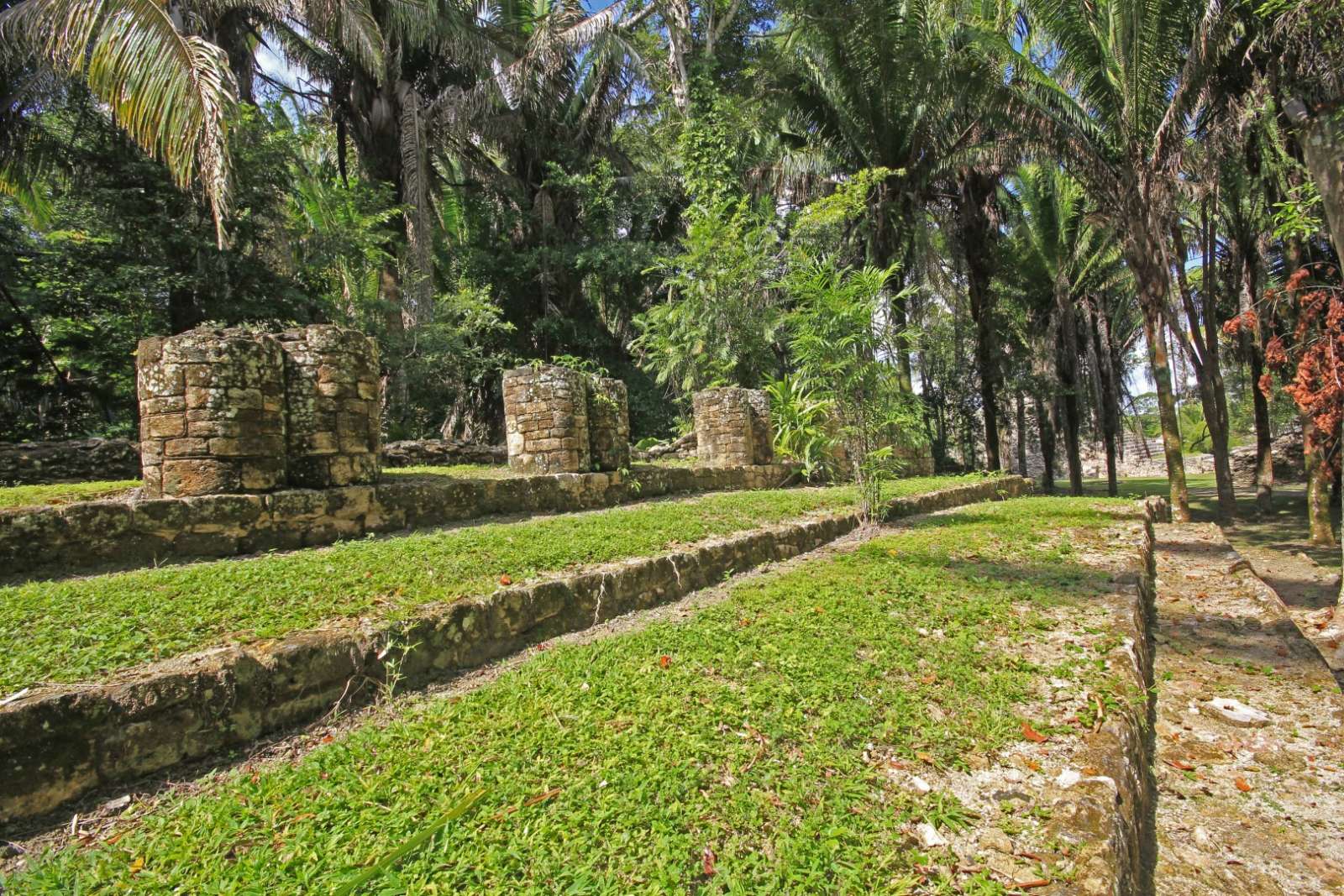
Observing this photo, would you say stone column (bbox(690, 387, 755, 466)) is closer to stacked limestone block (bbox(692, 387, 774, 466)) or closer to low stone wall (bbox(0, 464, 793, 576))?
stacked limestone block (bbox(692, 387, 774, 466))

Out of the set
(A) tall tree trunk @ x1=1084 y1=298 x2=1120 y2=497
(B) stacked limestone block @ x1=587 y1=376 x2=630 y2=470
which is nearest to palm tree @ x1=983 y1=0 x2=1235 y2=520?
(B) stacked limestone block @ x1=587 y1=376 x2=630 y2=470

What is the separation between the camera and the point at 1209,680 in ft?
12.5

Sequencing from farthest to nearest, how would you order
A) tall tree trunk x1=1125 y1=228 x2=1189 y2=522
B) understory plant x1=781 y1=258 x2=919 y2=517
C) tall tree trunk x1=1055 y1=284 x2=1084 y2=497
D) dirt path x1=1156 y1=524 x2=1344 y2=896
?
tall tree trunk x1=1055 y1=284 x2=1084 y2=497, tall tree trunk x1=1125 y1=228 x2=1189 y2=522, understory plant x1=781 y1=258 x2=919 y2=517, dirt path x1=1156 y1=524 x2=1344 y2=896

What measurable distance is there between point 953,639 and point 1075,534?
3.97 meters

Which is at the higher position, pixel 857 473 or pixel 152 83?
pixel 152 83

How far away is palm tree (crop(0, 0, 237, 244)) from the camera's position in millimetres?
6184

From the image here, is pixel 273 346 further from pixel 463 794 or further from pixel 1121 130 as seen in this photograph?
pixel 1121 130

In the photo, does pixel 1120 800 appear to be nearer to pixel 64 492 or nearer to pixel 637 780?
pixel 637 780

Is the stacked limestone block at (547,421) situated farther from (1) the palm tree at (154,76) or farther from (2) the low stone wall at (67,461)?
(2) the low stone wall at (67,461)

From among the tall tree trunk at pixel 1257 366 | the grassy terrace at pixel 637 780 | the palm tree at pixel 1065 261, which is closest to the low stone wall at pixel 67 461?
the grassy terrace at pixel 637 780

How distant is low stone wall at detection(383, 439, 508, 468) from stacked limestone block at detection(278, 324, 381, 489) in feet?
10.2

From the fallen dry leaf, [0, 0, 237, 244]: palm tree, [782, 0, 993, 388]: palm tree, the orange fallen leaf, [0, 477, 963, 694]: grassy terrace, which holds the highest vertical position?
[782, 0, 993, 388]: palm tree

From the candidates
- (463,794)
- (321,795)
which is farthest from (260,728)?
(463,794)

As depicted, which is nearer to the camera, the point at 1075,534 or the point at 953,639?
the point at 953,639
